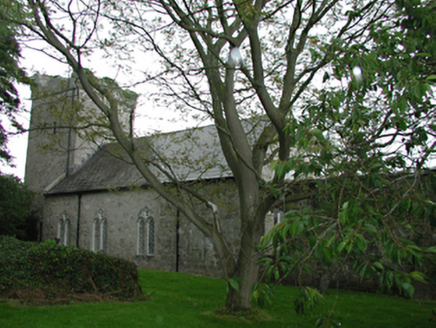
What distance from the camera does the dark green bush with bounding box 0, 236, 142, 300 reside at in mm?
9180

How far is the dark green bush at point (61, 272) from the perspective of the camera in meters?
9.18

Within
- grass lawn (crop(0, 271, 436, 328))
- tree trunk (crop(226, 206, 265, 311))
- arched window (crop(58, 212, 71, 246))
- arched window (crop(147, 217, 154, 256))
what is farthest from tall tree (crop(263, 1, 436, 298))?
arched window (crop(58, 212, 71, 246))

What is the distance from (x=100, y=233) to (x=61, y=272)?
13262 mm

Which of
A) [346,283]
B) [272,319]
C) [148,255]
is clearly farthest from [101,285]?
[148,255]

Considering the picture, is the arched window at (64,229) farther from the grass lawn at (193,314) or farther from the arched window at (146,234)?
the grass lawn at (193,314)

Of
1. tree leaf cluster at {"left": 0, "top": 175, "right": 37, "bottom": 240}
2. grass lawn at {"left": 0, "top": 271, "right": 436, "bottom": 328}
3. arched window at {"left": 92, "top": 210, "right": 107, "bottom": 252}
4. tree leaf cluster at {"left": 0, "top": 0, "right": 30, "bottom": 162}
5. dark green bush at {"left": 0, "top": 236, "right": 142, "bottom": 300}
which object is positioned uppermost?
tree leaf cluster at {"left": 0, "top": 0, "right": 30, "bottom": 162}

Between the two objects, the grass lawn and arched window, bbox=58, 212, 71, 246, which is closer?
the grass lawn

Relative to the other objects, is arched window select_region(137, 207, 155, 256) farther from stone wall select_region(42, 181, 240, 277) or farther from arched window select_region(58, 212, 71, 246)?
arched window select_region(58, 212, 71, 246)

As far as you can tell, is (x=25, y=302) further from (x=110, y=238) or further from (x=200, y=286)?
(x=110, y=238)

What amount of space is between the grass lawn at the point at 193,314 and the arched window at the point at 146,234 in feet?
28.7

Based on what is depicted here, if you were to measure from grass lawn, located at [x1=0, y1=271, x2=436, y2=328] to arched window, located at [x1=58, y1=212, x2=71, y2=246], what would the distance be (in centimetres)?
1453

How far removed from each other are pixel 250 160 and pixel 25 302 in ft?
18.4

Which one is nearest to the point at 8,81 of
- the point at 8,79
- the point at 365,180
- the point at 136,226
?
the point at 8,79

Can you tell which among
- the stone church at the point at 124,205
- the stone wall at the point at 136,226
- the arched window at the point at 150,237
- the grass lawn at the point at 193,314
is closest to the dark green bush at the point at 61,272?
the grass lawn at the point at 193,314
